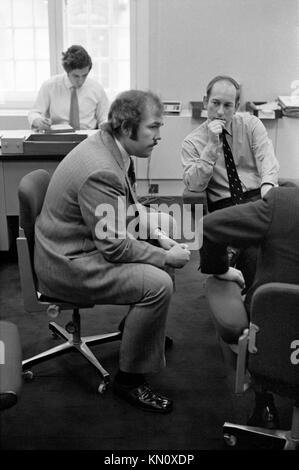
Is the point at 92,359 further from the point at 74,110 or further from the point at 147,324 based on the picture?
the point at 74,110

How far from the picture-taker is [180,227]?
396 centimetres

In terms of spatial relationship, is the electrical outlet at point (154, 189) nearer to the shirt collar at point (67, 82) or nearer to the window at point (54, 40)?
the window at point (54, 40)

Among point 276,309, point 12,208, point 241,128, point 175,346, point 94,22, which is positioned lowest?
point 175,346

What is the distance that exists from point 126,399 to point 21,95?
11.5 feet

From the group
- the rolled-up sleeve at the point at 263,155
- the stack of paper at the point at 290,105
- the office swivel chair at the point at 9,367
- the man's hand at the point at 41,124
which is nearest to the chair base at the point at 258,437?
the office swivel chair at the point at 9,367

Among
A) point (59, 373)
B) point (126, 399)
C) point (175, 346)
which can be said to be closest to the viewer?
point (126, 399)

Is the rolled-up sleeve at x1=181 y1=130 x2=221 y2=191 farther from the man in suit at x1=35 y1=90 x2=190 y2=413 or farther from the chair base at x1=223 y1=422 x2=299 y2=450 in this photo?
the chair base at x1=223 y1=422 x2=299 y2=450

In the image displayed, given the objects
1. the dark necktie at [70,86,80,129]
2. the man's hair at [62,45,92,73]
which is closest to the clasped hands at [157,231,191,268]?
the man's hair at [62,45,92,73]

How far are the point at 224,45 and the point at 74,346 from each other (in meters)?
3.16

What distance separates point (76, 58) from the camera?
4047 mm

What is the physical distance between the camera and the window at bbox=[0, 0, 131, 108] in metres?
4.90

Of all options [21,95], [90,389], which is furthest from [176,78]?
[90,389]

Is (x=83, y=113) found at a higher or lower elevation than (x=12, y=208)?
higher

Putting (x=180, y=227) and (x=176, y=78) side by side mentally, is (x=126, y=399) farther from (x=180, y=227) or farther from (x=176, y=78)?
(x=176, y=78)
